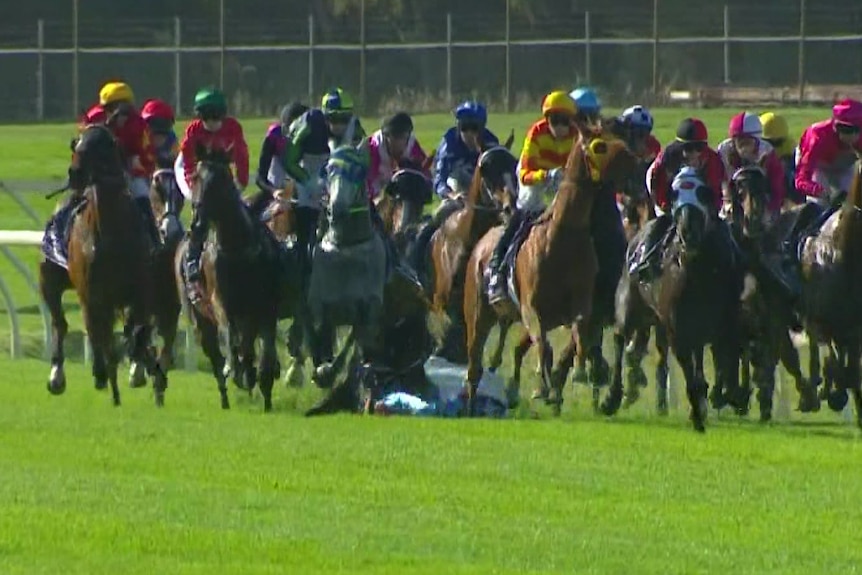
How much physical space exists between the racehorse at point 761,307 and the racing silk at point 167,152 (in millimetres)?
4463

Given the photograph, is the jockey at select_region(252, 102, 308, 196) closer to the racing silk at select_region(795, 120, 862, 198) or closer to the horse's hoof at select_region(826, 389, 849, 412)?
the racing silk at select_region(795, 120, 862, 198)

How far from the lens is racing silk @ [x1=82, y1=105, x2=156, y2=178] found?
689 inches

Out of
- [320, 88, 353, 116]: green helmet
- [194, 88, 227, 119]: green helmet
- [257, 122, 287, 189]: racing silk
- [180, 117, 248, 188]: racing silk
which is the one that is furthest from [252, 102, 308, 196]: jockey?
[320, 88, 353, 116]: green helmet

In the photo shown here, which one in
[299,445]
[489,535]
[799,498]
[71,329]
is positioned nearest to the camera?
[489,535]

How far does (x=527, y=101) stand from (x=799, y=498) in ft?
99.8

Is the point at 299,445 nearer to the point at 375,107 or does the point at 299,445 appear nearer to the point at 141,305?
the point at 141,305

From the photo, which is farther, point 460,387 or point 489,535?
point 460,387

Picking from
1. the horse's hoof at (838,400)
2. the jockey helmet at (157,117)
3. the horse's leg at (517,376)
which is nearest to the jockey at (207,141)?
the jockey helmet at (157,117)

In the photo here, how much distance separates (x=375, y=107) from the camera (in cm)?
4284

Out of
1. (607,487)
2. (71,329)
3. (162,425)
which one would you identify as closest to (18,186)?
(71,329)

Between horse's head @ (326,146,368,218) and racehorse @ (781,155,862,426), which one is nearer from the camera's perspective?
racehorse @ (781,155,862,426)

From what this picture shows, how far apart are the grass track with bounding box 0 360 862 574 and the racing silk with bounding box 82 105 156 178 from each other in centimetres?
199

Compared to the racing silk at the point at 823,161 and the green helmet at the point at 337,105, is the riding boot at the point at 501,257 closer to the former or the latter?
the green helmet at the point at 337,105

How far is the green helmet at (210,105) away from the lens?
58.9 ft
